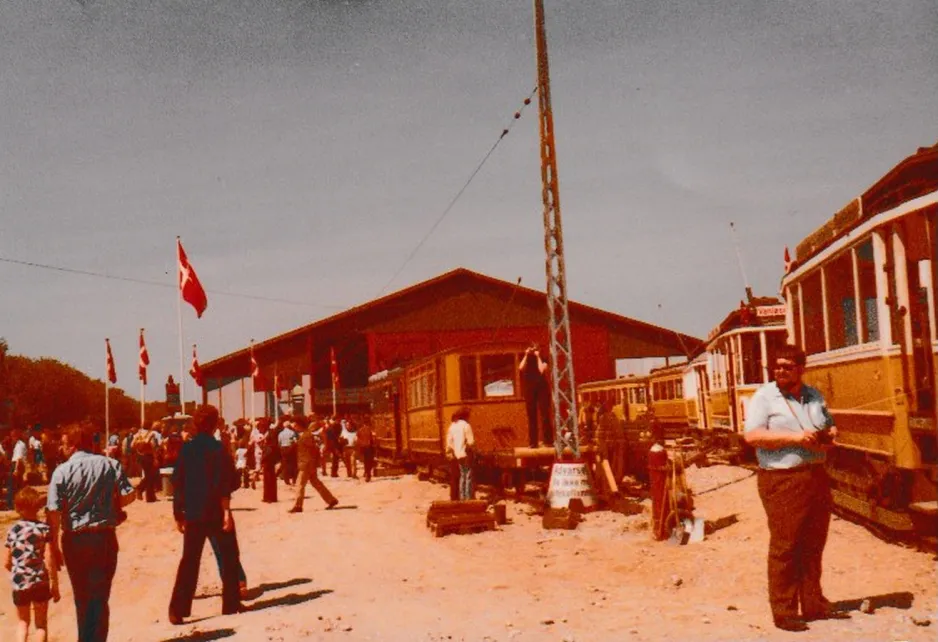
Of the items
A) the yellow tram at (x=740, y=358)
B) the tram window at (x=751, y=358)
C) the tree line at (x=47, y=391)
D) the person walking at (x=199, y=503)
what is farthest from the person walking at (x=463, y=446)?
the tree line at (x=47, y=391)

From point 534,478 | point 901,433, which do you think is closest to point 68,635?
point 901,433

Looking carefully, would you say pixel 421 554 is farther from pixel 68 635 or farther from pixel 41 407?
pixel 41 407

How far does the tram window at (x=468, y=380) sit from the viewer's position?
19109 millimetres

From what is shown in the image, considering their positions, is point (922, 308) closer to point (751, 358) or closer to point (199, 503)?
point (199, 503)

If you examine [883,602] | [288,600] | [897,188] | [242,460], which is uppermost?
[897,188]

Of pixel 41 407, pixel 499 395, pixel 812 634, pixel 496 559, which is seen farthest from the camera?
pixel 41 407

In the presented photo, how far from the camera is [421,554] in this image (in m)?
11.9

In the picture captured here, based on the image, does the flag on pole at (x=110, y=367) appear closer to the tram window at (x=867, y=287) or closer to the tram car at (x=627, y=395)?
the tram car at (x=627, y=395)

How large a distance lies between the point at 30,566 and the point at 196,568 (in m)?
1.75

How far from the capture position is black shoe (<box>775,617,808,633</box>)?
6414mm

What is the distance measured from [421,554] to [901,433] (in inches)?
224

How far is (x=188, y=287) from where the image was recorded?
24344 millimetres

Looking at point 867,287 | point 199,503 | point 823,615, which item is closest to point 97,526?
point 199,503

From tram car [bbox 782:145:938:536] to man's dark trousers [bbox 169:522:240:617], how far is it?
5891 millimetres
